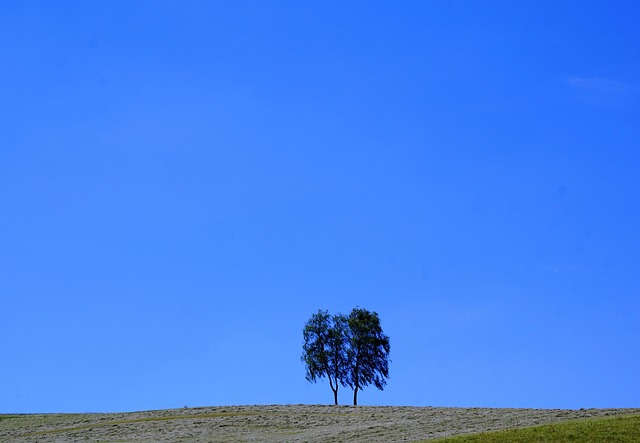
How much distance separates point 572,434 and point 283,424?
22.7m

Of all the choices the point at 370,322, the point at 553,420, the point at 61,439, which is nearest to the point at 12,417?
the point at 61,439

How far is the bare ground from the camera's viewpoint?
5534 centimetres

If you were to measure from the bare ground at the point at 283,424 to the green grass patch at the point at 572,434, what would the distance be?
3216 millimetres

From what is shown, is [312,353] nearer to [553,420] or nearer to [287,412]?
[287,412]

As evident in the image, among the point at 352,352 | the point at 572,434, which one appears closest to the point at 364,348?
the point at 352,352

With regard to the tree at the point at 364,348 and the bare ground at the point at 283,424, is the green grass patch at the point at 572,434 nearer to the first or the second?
the bare ground at the point at 283,424

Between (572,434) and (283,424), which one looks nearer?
(572,434)

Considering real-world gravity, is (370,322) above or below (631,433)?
above

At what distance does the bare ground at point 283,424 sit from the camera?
55344 mm

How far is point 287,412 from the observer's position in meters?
68.4

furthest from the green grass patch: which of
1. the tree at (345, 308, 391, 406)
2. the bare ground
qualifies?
the tree at (345, 308, 391, 406)

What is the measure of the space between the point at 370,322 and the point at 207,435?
3711 centimetres

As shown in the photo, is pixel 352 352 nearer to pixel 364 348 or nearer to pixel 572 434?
pixel 364 348

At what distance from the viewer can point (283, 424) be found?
206 feet
